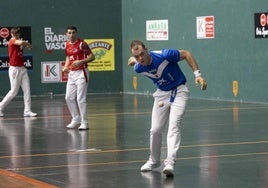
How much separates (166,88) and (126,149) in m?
3.15

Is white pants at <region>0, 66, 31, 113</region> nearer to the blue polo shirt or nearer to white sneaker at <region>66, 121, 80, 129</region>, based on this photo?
white sneaker at <region>66, 121, 80, 129</region>

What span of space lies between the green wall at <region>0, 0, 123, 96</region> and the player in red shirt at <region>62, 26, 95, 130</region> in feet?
37.5

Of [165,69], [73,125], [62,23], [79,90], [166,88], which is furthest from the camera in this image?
[62,23]

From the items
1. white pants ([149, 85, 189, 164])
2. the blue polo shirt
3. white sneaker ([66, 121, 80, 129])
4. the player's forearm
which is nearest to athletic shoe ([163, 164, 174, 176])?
white pants ([149, 85, 189, 164])

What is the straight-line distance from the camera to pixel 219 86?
2734 centimetres

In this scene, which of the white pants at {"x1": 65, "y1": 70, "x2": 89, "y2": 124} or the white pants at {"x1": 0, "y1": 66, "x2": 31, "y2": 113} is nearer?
the white pants at {"x1": 65, "y1": 70, "x2": 89, "y2": 124}

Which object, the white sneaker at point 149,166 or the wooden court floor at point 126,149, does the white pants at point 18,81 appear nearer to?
the wooden court floor at point 126,149

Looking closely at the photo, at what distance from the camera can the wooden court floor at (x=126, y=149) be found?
12.2 meters

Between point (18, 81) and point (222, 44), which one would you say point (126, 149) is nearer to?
point (18, 81)

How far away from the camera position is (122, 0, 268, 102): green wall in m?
25.8

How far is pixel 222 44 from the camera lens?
27141 millimetres

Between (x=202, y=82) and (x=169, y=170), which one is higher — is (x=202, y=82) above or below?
above

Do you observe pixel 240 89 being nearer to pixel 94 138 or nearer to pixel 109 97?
pixel 109 97

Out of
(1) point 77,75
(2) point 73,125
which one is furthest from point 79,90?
(2) point 73,125
